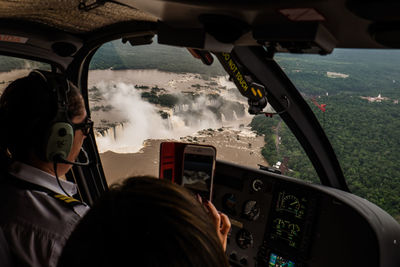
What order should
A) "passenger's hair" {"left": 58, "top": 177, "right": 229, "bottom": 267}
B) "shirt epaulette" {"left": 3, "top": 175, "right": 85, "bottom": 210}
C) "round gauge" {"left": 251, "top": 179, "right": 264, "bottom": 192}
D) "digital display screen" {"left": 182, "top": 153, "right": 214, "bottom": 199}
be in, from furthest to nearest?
"round gauge" {"left": 251, "top": 179, "right": 264, "bottom": 192}, "digital display screen" {"left": 182, "top": 153, "right": 214, "bottom": 199}, "shirt epaulette" {"left": 3, "top": 175, "right": 85, "bottom": 210}, "passenger's hair" {"left": 58, "top": 177, "right": 229, "bottom": 267}

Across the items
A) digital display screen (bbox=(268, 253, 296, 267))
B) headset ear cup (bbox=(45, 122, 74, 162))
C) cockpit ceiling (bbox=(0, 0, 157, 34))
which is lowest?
digital display screen (bbox=(268, 253, 296, 267))

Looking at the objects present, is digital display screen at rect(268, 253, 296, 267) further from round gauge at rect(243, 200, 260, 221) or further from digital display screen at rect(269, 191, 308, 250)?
round gauge at rect(243, 200, 260, 221)

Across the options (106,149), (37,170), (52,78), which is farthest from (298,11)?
(106,149)

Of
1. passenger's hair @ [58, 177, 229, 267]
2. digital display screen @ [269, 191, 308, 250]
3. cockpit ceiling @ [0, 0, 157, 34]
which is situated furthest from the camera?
digital display screen @ [269, 191, 308, 250]

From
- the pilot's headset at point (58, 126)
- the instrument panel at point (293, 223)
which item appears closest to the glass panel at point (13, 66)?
the pilot's headset at point (58, 126)

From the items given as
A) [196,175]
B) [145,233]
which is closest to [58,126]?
[196,175]

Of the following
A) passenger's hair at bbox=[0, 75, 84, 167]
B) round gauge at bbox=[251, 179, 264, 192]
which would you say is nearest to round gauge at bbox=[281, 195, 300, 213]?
round gauge at bbox=[251, 179, 264, 192]

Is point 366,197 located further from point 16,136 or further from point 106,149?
point 106,149
